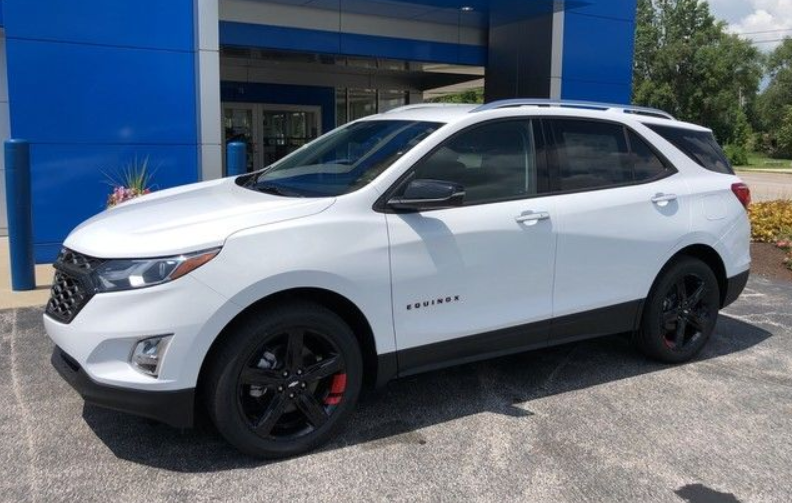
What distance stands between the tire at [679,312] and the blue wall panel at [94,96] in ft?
20.6

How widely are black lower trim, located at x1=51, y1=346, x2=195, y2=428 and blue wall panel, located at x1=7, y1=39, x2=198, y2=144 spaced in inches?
239

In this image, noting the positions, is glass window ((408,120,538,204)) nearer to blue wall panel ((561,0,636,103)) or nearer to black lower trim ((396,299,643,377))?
black lower trim ((396,299,643,377))

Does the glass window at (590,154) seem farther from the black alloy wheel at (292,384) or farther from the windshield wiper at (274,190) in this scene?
the black alloy wheel at (292,384)

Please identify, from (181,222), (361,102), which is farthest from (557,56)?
(181,222)

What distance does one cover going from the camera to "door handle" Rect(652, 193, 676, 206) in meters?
4.93

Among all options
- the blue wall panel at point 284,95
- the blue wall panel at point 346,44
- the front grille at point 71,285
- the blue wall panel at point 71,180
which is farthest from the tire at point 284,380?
the blue wall panel at point 284,95

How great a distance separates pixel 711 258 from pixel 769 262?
470 cm

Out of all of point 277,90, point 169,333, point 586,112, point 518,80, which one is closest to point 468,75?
point 518,80

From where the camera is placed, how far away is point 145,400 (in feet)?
10.9

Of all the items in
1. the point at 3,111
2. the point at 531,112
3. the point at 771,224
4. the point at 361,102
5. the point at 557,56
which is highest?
the point at 557,56

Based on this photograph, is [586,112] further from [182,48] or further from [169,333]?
[182,48]

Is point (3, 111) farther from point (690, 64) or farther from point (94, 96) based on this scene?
point (690, 64)

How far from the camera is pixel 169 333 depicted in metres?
3.27

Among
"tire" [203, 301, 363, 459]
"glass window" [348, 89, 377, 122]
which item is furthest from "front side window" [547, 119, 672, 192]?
"glass window" [348, 89, 377, 122]
